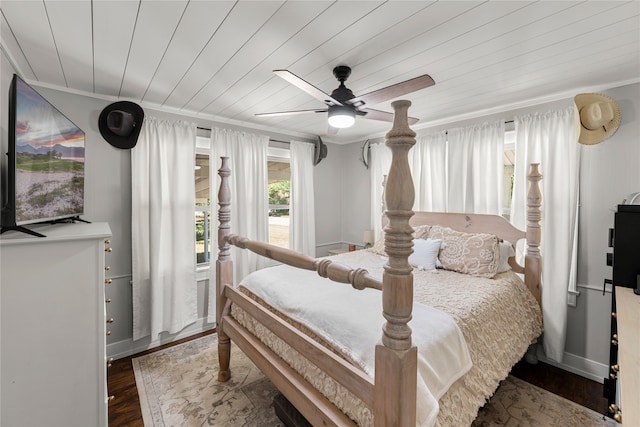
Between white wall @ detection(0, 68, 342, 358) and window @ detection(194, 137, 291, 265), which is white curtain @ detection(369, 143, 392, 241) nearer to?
window @ detection(194, 137, 291, 265)

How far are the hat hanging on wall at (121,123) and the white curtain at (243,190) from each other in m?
0.74

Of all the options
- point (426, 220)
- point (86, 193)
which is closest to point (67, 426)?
point (86, 193)

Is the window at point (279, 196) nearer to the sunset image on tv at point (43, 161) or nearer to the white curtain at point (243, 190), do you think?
the white curtain at point (243, 190)

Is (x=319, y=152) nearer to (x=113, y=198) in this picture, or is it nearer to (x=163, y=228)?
(x=163, y=228)

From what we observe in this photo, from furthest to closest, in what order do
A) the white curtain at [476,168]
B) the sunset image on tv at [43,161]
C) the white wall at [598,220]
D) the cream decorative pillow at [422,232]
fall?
the cream decorative pillow at [422,232]
the white curtain at [476,168]
the white wall at [598,220]
the sunset image on tv at [43,161]

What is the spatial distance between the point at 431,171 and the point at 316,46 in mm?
2237

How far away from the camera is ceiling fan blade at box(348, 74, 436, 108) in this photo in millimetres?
1538

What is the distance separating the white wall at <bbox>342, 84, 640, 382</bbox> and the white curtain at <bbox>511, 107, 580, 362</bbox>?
8 cm

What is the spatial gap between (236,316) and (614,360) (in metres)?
2.52

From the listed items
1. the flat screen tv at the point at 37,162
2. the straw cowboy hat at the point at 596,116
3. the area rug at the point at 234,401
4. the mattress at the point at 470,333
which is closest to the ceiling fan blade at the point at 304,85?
the flat screen tv at the point at 37,162

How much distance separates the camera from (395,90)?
169cm

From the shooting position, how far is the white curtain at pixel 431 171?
10.7 feet

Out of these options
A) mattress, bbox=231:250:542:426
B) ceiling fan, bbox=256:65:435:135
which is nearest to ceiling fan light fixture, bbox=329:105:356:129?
ceiling fan, bbox=256:65:435:135

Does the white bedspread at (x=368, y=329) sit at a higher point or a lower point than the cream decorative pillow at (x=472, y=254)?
lower
